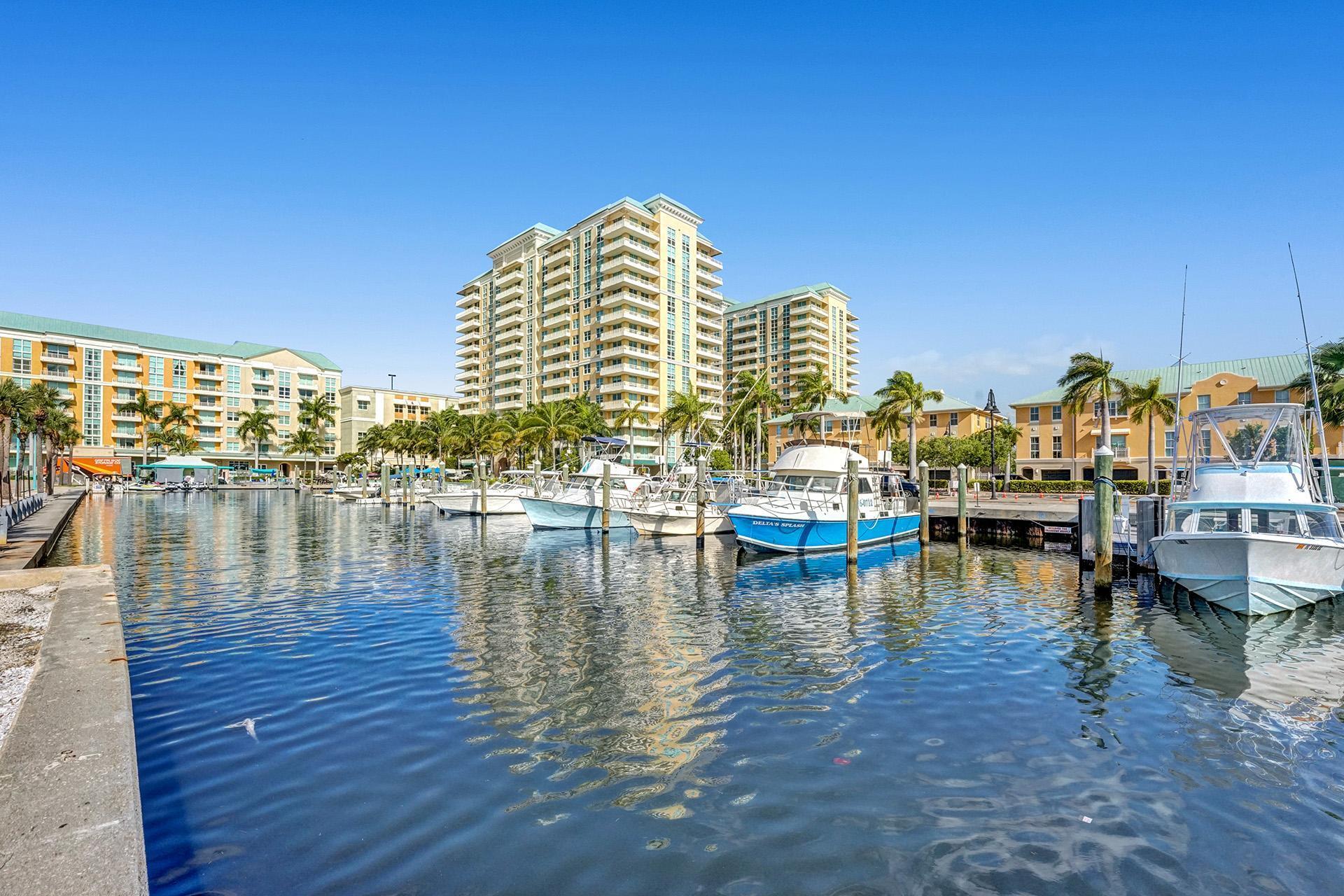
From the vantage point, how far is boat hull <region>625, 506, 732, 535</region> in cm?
3681

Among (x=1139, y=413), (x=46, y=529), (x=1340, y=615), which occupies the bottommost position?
(x=1340, y=615)

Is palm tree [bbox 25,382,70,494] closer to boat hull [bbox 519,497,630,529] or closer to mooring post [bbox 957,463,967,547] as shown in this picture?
boat hull [bbox 519,497,630,529]

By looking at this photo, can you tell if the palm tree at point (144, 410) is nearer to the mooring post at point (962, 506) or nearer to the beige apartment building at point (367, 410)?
the beige apartment building at point (367, 410)

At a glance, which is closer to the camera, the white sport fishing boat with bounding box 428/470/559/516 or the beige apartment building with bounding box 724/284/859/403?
the white sport fishing boat with bounding box 428/470/559/516

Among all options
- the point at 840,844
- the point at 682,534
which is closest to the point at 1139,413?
the point at 682,534

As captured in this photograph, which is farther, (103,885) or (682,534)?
(682,534)

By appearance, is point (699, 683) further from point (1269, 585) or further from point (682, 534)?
point (682, 534)

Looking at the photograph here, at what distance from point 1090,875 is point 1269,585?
49.2 feet

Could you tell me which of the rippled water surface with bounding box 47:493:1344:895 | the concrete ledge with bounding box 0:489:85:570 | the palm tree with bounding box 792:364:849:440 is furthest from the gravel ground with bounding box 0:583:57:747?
the palm tree with bounding box 792:364:849:440

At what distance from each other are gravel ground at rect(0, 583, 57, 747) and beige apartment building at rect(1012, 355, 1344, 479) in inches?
2556

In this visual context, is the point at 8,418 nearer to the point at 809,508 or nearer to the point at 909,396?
the point at 809,508

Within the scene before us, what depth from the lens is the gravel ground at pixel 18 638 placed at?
643 centimetres

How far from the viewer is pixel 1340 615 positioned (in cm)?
1767

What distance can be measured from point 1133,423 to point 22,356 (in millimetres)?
141748
